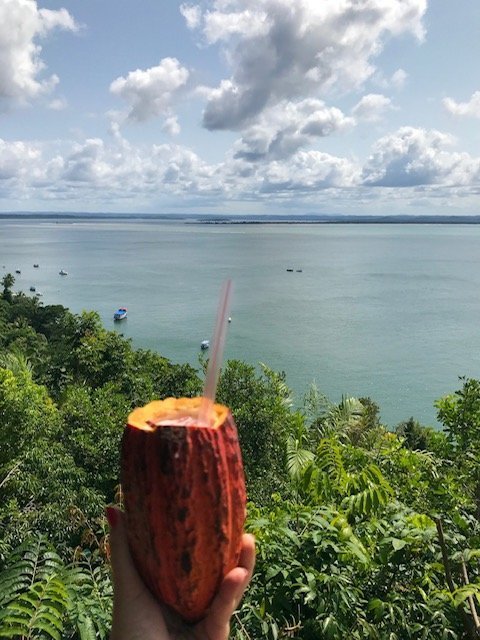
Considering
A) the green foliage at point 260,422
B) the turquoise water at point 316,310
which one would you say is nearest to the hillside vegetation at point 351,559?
the turquoise water at point 316,310

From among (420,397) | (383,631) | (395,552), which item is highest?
(395,552)

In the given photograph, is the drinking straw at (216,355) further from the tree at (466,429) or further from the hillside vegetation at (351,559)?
the tree at (466,429)

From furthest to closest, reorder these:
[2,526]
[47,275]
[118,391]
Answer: [47,275]
[118,391]
[2,526]

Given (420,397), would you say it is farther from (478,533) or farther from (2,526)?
(478,533)

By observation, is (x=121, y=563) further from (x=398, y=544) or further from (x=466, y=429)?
(x=466, y=429)

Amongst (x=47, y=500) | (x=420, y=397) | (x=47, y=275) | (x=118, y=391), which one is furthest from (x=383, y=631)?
(x=47, y=275)

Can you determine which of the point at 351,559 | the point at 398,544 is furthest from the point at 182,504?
the point at 351,559

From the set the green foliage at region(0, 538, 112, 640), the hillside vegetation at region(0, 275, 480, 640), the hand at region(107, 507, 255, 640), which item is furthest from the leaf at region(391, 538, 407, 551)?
the green foliage at region(0, 538, 112, 640)

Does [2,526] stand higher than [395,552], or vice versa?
[395,552]
